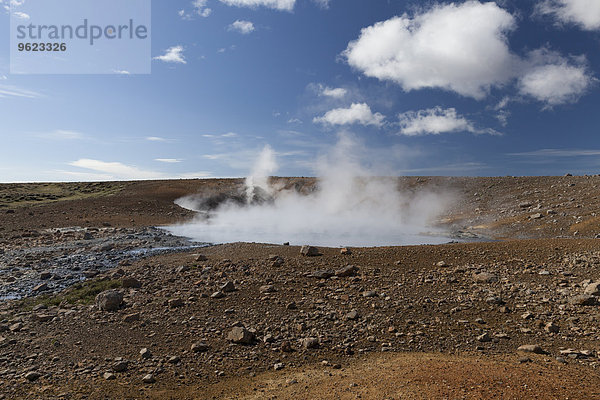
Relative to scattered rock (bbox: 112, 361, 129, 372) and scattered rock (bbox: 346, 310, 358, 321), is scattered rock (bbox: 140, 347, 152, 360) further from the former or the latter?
scattered rock (bbox: 346, 310, 358, 321)

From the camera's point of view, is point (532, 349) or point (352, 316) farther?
point (352, 316)

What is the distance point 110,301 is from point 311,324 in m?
6.40

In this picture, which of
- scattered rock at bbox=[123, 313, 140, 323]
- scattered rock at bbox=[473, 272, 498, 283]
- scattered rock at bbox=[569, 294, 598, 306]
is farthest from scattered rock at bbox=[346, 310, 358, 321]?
scattered rock at bbox=[569, 294, 598, 306]

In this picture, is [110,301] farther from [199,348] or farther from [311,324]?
[311,324]

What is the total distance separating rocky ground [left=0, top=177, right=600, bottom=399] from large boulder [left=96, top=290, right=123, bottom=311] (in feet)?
0.21

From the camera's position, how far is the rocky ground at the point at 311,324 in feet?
22.2

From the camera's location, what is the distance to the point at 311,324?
29.3 ft

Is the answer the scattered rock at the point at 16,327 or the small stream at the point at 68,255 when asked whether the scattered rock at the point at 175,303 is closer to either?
the scattered rock at the point at 16,327

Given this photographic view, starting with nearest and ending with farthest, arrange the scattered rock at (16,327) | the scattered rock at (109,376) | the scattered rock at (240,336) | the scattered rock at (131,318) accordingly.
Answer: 1. the scattered rock at (109,376)
2. the scattered rock at (240,336)
3. the scattered rock at (16,327)
4. the scattered rock at (131,318)

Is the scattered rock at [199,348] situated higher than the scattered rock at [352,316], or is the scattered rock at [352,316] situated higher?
the scattered rock at [352,316]

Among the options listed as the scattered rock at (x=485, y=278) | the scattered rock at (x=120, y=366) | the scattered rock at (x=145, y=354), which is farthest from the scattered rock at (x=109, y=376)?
the scattered rock at (x=485, y=278)

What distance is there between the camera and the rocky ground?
6.75 meters

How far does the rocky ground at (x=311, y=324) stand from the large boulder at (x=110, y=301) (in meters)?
0.07

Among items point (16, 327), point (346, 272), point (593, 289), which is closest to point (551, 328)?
point (593, 289)
